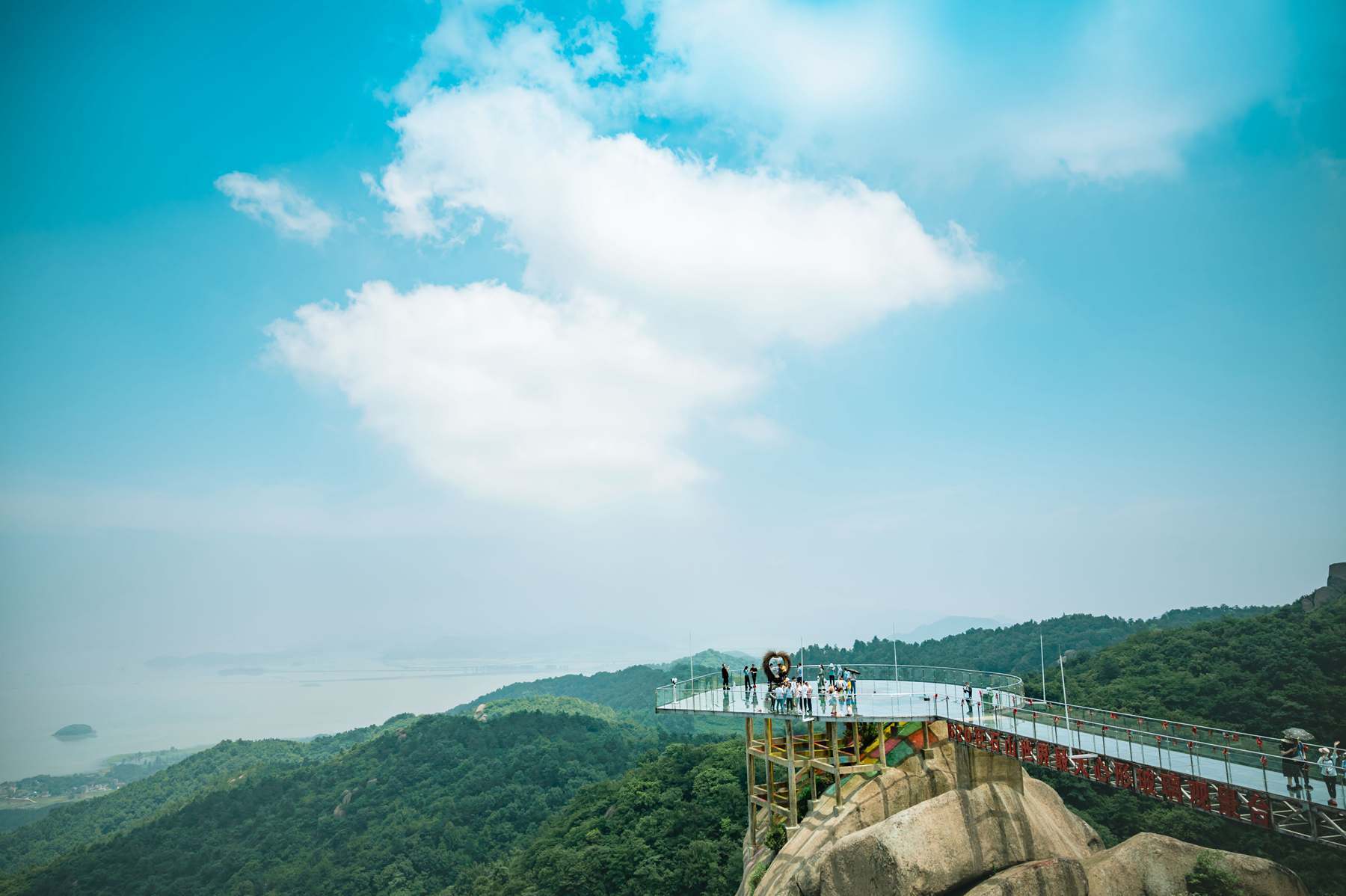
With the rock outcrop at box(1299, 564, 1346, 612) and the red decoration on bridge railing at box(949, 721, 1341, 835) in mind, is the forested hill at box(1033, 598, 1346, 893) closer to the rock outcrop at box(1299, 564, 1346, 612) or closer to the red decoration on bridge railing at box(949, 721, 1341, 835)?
the rock outcrop at box(1299, 564, 1346, 612)

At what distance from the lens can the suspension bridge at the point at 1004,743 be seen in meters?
18.8

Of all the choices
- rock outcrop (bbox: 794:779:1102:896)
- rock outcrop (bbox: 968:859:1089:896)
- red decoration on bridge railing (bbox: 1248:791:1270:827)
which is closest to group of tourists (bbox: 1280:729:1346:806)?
red decoration on bridge railing (bbox: 1248:791:1270:827)

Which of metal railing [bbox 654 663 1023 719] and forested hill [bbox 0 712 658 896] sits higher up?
metal railing [bbox 654 663 1023 719]

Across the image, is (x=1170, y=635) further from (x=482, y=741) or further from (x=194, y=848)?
(x=194, y=848)

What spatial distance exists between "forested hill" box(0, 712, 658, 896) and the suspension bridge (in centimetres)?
6802

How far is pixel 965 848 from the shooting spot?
2205cm

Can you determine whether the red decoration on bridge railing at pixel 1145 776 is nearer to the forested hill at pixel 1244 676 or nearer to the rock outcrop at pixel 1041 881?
the rock outcrop at pixel 1041 881

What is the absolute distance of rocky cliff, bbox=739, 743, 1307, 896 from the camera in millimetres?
20250

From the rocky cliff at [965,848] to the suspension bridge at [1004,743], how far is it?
38.9 inches

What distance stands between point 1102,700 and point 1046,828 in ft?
158

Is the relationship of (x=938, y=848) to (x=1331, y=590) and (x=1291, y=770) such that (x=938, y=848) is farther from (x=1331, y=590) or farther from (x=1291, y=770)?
(x=1331, y=590)

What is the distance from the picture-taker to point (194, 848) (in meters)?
109

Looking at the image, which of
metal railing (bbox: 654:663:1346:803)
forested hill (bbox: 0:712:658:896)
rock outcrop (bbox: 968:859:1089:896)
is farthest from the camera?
forested hill (bbox: 0:712:658:896)

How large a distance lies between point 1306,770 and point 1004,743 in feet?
23.8
